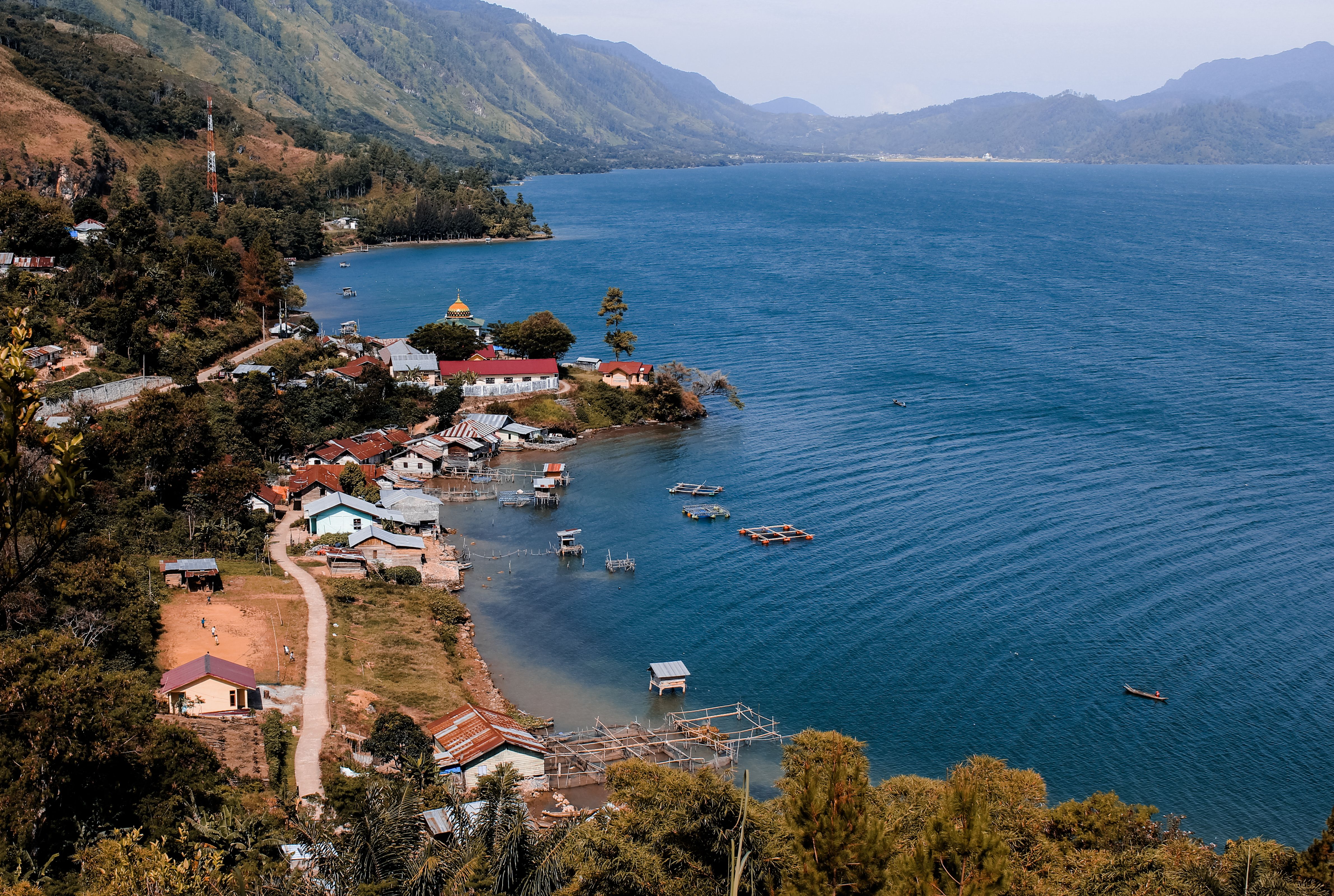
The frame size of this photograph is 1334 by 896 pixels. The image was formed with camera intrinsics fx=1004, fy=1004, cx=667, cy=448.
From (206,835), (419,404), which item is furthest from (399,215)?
(206,835)

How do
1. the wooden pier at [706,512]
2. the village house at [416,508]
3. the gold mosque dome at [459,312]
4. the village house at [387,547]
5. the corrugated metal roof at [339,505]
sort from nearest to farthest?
the village house at [387,547] < the corrugated metal roof at [339,505] < the village house at [416,508] < the wooden pier at [706,512] < the gold mosque dome at [459,312]

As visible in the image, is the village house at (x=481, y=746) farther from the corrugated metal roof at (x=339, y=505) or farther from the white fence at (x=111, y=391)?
the white fence at (x=111, y=391)

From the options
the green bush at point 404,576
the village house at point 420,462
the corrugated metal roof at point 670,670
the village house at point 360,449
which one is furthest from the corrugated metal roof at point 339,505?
the corrugated metal roof at point 670,670

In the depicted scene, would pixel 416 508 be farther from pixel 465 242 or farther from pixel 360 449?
pixel 465 242

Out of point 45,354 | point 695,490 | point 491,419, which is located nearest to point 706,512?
point 695,490

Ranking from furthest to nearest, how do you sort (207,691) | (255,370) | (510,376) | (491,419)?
1. (510,376)
2. (491,419)
3. (255,370)
4. (207,691)

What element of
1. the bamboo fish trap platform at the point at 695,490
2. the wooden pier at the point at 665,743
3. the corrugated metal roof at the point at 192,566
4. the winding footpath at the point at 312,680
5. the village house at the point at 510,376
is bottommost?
the wooden pier at the point at 665,743

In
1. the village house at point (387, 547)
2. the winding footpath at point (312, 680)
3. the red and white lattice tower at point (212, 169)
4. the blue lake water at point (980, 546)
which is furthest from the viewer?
the red and white lattice tower at point (212, 169)
